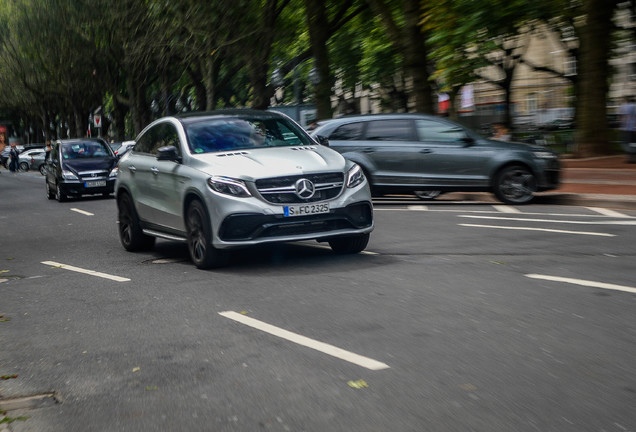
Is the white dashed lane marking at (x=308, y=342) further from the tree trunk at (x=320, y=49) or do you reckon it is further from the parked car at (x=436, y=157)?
the tree trunk at (x=320, y=49)

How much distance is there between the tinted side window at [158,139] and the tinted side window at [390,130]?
6.52 meters

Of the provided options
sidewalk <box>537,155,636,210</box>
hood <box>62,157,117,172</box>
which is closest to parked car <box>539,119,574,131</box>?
sidewalk <box>537,155,636,210</box>

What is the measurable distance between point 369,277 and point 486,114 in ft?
122

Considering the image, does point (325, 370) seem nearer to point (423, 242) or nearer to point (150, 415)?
point (150, 415)

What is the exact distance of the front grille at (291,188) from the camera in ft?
29.5

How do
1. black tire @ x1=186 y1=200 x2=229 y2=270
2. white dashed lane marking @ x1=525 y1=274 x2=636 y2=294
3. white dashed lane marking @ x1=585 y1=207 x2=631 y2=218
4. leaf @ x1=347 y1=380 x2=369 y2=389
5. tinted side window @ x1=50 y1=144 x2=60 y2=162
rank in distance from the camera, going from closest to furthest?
leaf @ x1=347 y1=380 x2=369 y2=389, white dashed lane marking @ x1=525 y1=274 x2=636 y2=294, black tire @ x1=186 y1=200 x2=229 y2=270, white dashed lane marking @ x1=585 y1=207 x2=631 y2=218, tinted side window @ x1=50 y1=144 x2=60 y2=162

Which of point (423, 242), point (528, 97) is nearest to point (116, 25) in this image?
point (528, 97)

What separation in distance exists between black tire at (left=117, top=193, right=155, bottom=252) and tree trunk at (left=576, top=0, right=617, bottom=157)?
11.2m

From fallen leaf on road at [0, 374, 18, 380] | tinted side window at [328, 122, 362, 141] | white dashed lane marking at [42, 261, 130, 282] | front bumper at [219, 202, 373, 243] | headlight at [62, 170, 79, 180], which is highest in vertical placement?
tinted side window at [328, 122, 362, 141]

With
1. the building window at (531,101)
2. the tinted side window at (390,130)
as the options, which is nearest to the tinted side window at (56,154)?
the tinted side window at (390,130)

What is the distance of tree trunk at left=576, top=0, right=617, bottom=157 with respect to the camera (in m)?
19.5

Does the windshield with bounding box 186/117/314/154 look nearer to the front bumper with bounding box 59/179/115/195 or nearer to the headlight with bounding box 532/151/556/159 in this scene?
the headlight with bounding box 532/151/556/159

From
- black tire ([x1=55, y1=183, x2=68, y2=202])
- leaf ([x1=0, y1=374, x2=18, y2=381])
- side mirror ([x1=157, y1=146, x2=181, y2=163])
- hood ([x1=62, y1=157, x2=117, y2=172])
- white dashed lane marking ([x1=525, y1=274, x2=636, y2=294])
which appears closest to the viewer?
leaf ([x1=0, y1=374, x2=18, y2=381])

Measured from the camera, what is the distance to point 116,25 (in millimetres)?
39125
